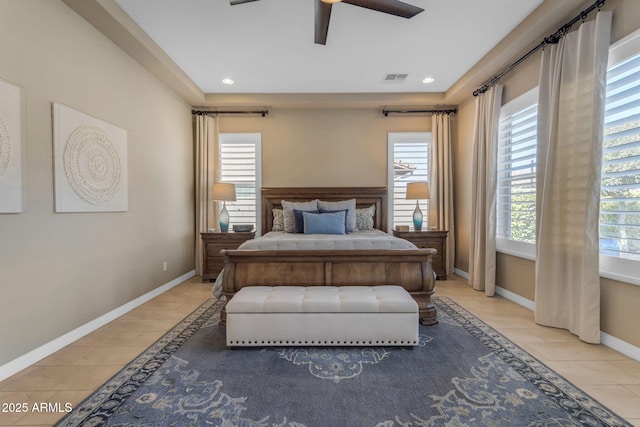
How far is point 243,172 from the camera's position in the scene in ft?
17.0

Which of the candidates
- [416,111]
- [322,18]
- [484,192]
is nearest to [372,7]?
[322,18]

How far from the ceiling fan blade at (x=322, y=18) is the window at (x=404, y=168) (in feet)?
9.27

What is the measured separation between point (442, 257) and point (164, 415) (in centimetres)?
408

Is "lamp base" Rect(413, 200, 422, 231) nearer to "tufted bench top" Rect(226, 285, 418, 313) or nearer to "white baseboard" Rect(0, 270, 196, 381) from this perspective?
"tufted bench top" Rect(226, 285, 418, 313)

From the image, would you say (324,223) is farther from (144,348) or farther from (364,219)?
(144,348)

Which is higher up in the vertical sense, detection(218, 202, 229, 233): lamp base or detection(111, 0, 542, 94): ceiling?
detection(111, 0, 542, 94): ceiling

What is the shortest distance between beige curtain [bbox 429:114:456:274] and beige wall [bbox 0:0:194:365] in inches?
165

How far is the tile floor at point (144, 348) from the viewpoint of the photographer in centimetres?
178

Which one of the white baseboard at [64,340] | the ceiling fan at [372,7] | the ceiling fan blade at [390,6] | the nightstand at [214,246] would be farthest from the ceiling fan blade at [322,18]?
the white baseboard at [64,340]

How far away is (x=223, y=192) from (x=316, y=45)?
251 centimetres

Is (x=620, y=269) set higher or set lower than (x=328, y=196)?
lower

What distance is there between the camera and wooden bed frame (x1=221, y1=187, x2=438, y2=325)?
2.89 metres

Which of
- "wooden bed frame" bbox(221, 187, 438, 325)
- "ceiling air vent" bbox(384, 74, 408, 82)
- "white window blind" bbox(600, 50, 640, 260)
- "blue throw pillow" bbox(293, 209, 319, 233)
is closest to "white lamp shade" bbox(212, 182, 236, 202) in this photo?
"blue throw pillow" bbox(293, 209, 319, 233)

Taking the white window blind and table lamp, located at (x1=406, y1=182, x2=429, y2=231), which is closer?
the white window blind
